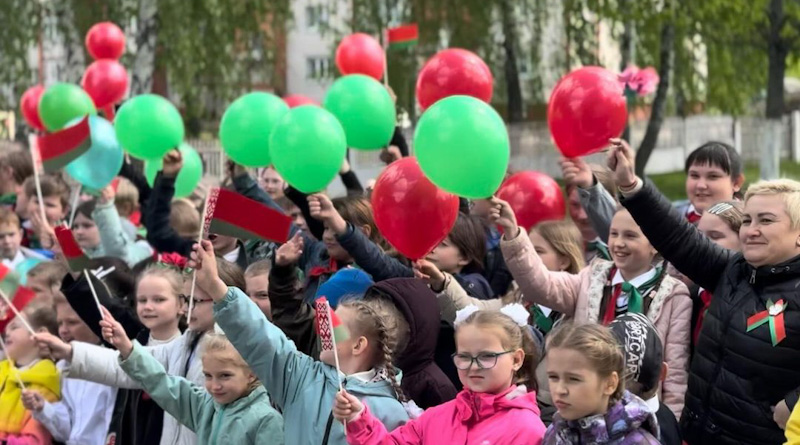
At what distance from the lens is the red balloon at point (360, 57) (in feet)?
32.1

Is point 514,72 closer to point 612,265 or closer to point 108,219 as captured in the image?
point 108,219

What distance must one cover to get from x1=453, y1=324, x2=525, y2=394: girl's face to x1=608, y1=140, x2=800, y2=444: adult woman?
2.53 feet

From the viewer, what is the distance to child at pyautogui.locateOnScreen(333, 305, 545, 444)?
433 cm

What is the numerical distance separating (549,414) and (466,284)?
4.37 feet

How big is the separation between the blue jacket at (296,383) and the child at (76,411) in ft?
6.60

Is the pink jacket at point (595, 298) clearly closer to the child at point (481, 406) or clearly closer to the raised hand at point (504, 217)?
the raised hand at point (504, 217)

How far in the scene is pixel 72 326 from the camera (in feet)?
22.0

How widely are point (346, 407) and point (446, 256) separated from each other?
220 cm

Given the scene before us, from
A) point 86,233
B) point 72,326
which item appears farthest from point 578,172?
point 86,233

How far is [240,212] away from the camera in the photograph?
5.25 metres

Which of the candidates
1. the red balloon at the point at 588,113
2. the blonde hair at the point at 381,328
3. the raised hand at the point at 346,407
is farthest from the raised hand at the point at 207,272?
the red balloon at the point at 588,113

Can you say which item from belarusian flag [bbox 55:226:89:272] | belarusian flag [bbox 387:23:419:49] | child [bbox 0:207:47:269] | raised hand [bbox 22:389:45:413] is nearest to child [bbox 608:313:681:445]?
belarusian flag [bbox 55:226:89:272]

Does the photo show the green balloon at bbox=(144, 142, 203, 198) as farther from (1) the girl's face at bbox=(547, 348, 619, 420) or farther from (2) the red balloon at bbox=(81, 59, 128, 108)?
(1) the girl's face at bbox=(547, 348, 619, 420)

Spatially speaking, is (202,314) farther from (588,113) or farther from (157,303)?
(588,113)
